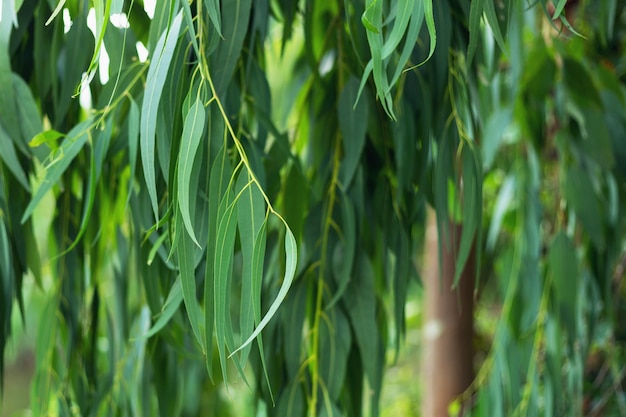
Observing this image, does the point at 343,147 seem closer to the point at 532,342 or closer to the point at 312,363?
the point at 312,363

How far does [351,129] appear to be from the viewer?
709mm

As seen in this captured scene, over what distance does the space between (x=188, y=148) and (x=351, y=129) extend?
0.26 m

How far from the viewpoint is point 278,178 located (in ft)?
2.45

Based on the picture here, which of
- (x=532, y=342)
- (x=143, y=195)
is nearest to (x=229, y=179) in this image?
(x=143, y=195)

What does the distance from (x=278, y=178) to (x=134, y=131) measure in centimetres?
17

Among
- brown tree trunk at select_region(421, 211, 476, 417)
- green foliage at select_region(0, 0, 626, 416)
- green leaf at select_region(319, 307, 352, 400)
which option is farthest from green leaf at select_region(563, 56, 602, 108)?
green leaf at select_region(319, 307, 352, 400)

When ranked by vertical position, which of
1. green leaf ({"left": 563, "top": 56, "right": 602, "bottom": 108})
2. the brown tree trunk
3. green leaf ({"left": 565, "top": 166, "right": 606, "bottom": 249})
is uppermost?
green leaf ({"left": 563, "top": 56, "right": 602, "bottom": 108})

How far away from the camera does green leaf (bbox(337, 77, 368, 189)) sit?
2.31 feet

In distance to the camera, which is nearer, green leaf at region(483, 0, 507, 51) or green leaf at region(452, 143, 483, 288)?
green leaf at region(483, 0, 507, 51)

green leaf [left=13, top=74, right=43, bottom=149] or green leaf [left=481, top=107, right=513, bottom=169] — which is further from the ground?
green leaf [left=13, top=74, right=43, bottom=149]

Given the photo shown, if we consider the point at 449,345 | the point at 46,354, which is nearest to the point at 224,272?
the point at 46,354

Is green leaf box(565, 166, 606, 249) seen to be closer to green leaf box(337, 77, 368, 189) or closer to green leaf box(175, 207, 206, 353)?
green leaf box(337, 77, 368, 189)

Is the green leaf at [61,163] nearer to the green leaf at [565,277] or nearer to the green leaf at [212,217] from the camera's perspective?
the green leaf at [212,217]

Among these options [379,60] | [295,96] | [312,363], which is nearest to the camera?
[379,60]
